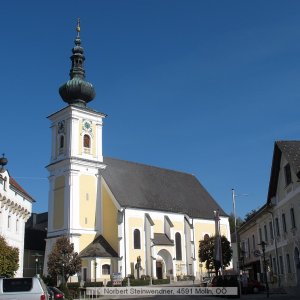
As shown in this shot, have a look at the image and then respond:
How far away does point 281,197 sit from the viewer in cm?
3306

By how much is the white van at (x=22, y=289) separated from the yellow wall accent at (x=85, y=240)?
4220cm

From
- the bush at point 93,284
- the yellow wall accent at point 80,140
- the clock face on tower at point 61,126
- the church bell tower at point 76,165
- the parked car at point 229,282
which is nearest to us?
the parked car at point 229,282

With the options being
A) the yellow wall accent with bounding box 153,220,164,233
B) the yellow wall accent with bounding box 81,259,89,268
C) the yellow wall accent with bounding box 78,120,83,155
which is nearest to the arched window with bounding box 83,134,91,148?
the yellow wall accent with bounding box 78,120,83,155

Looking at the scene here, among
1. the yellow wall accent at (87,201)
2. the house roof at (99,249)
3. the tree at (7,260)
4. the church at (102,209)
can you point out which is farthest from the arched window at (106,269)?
the tree at (7,260)

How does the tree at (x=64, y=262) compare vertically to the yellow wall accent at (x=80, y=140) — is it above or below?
below

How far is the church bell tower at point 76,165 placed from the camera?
57094mm

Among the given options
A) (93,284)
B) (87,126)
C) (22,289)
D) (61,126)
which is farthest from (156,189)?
(22,289)

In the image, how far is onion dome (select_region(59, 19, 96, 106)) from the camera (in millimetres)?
61531

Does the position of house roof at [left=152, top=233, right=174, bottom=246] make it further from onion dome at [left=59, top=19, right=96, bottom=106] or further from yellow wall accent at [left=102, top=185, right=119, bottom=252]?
onion dome at [left=59, top=19, right=96, bottom=106]

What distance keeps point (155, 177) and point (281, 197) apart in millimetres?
39163

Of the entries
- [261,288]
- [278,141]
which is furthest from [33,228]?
[278,141]

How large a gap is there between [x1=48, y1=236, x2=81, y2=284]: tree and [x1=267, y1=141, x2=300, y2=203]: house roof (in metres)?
21.4

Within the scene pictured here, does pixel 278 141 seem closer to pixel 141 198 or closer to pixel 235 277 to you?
pixel 235 277

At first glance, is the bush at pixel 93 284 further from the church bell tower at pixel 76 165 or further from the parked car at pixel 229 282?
the parked car at pixel 229 282
